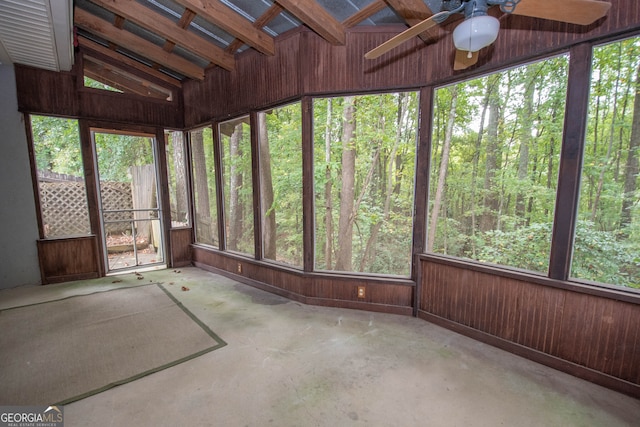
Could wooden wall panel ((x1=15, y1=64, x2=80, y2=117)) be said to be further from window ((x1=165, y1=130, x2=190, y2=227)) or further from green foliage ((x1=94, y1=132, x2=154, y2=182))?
window ((x1=165, y1=130, x2=190, y2=227))

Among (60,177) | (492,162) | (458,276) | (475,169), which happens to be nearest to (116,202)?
(60,177)

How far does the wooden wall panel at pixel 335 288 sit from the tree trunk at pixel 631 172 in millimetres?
2555

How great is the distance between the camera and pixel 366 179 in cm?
485

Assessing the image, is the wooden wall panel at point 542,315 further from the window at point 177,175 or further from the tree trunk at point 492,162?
the window at point 177,175

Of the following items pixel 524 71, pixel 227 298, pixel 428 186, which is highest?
pixel 524 71

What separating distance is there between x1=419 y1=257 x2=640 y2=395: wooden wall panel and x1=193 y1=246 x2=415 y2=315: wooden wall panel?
315 mm

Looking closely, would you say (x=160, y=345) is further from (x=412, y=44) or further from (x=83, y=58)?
(x=83, y=58)

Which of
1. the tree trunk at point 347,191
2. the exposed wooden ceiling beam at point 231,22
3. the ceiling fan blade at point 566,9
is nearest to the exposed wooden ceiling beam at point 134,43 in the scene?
the exposed wooden ceiling beam at point 231,22

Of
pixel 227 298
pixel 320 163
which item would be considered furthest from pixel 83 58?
pixel 227 298

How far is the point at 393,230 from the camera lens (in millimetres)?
4859

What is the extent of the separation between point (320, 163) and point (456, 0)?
9.18 ft

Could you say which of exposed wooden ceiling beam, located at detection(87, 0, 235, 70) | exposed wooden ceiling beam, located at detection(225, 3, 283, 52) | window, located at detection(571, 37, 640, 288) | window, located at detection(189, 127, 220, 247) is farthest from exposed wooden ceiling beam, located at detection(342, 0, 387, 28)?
window, located at detection(189, 127, 220, 247)

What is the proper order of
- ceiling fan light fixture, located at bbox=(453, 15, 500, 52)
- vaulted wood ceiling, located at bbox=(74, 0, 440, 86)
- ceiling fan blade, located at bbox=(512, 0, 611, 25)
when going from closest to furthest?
ceiling fan blade, located at bbox=(512, 0, 611, 25)
ceiling fan light fixture, located at bbox=(453, 15, 500, 52)
vaulted wood ceiling, located at bbox=(74, 0, 440, 86)

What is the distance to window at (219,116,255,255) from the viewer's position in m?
4.54
